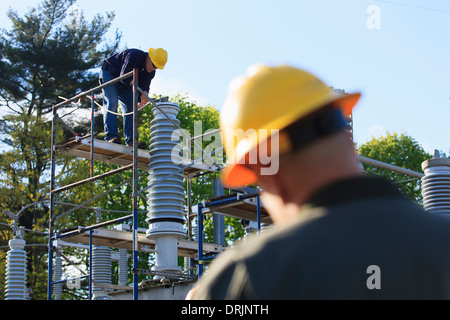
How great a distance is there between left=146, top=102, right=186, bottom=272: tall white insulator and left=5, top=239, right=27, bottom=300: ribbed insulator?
531cm

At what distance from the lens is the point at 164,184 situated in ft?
47.4

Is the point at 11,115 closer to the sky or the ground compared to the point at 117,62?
closer to the sky

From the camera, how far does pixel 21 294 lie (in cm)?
1819

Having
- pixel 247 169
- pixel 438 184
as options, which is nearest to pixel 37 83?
pixel 438 184

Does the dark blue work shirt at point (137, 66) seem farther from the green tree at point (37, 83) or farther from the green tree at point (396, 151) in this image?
the green tree at point (396, 151)

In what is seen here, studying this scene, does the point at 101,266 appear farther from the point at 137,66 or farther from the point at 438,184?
the point at 438,184

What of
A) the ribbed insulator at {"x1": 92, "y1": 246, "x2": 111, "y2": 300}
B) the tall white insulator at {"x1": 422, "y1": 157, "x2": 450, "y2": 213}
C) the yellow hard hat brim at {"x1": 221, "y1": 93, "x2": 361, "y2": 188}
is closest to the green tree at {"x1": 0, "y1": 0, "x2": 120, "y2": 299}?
the ribbed insulator at {"x1": 92, "y1": 246, "x2": 111, "y2": 300}

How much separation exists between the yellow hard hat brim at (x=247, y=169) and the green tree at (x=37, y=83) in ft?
97.7

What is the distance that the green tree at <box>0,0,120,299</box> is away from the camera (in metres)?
32.0

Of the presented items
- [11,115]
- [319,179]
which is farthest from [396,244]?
[11,115]

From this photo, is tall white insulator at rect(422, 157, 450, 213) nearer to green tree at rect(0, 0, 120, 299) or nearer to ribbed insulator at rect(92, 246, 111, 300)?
ribbed insulator at rect(92, 246, 111, 300)

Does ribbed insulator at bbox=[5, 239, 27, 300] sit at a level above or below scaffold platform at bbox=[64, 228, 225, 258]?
below
